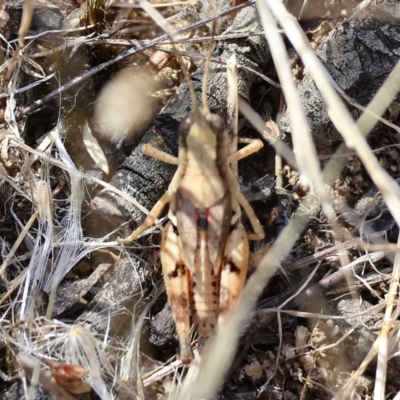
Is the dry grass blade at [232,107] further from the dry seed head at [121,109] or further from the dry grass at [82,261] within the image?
the dry seed head at [121,109]

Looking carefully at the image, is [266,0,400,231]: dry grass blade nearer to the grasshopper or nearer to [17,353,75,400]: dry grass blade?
the grasshopper

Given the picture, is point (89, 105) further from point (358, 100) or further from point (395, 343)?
point (395, 343)

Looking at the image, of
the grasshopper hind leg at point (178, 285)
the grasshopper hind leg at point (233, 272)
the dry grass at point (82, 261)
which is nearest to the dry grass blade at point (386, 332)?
the dry grass at point (82, 261)

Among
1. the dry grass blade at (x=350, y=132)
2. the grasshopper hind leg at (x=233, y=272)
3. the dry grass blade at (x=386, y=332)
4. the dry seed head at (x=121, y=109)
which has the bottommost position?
the dry grass blade at (x=386, y=332)

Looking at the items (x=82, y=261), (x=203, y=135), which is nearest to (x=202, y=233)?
(x=203, y=135)

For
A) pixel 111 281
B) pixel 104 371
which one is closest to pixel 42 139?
pixel 111 281

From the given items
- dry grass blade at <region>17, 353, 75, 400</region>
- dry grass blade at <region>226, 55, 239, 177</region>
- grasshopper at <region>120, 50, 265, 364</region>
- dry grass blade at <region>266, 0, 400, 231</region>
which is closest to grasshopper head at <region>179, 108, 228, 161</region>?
grasshopper at <region>120, 50, 265, 364</region>

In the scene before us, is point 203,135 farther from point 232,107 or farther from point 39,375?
point 39,375
